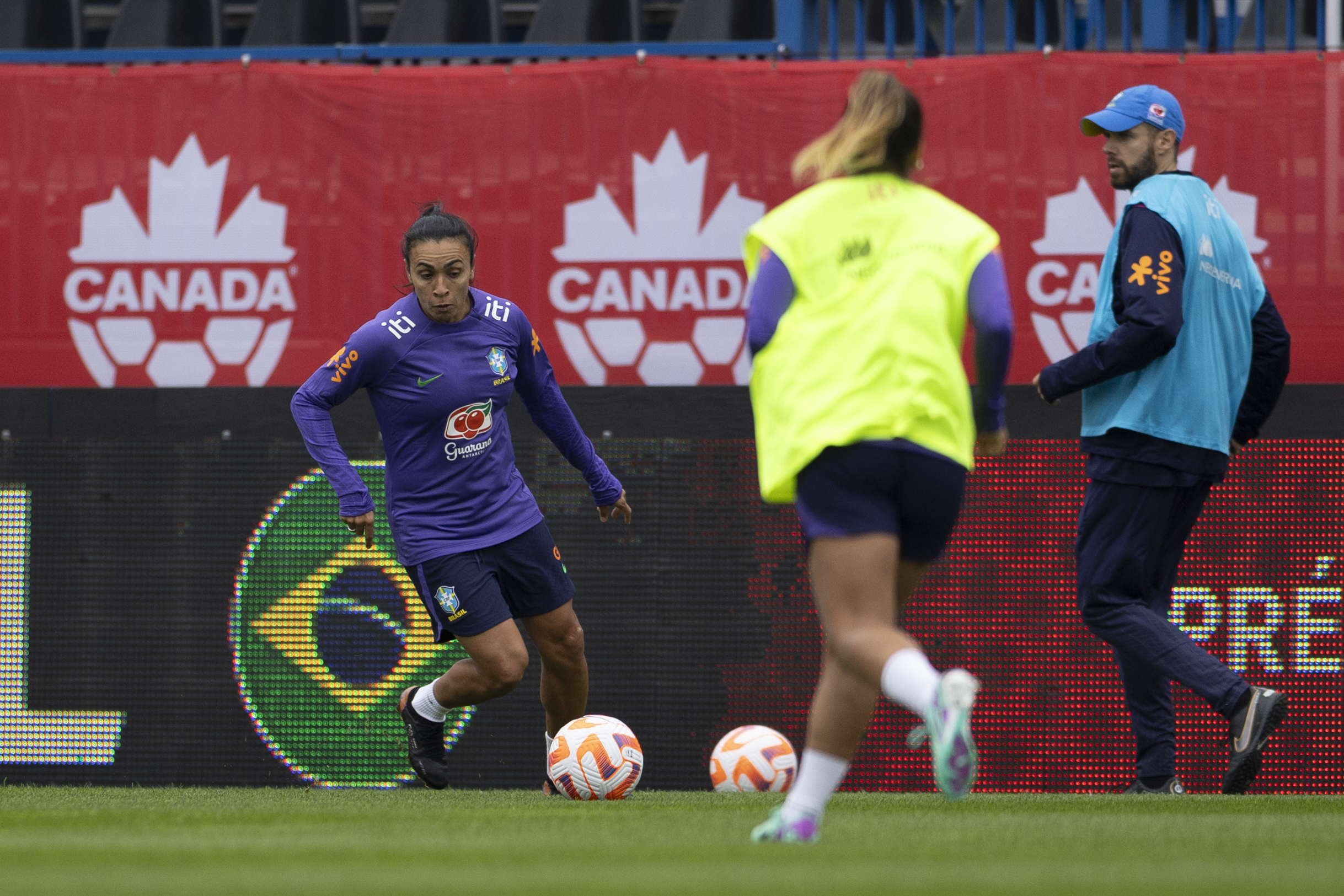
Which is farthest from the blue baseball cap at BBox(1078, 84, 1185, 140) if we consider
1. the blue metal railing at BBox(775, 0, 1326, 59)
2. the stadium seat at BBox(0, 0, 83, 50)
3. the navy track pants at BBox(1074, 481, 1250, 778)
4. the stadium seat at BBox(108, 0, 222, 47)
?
the stadium seat at BBox(0, 0, 83, 50)

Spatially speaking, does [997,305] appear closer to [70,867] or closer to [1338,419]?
[70,867]

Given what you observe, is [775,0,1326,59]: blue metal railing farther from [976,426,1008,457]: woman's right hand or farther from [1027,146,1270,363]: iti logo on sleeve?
[976,426,1008,457]: woman's right hand

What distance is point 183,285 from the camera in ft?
30.1

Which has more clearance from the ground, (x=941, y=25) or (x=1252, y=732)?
(x=941, y=25)

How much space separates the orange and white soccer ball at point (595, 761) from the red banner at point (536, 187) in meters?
2.91

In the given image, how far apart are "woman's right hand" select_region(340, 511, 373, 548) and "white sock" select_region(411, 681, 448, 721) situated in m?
0.71

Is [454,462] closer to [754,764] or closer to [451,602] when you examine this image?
[451,602]

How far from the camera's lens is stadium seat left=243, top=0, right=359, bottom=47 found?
424 inches

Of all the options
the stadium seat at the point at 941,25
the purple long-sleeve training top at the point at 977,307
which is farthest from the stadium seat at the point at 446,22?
the purple long-sleeve training top at the point at 977,307

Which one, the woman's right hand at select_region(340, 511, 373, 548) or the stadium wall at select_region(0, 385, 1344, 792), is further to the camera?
the stadium wall at select_region(0, 385, 1344, 792)

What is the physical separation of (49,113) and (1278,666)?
644cm

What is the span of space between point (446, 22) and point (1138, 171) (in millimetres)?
5453

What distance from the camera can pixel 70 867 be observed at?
376cm

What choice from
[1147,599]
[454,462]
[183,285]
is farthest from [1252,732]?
[183,285]
